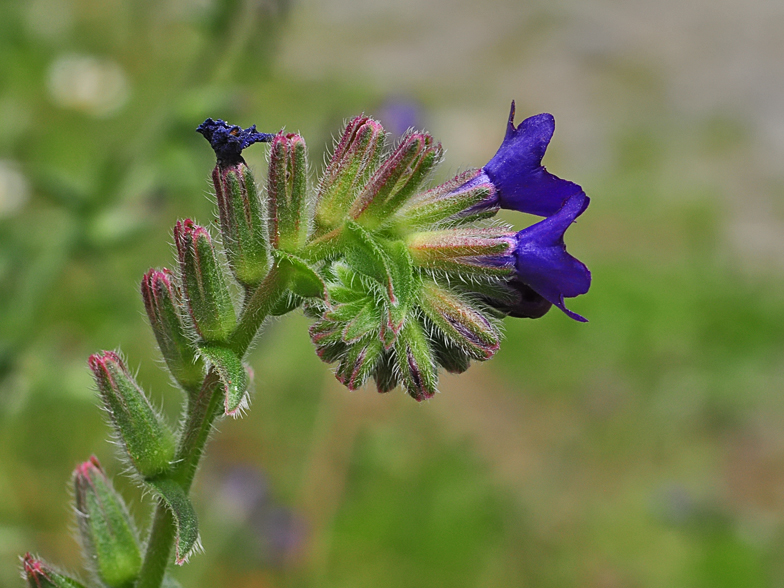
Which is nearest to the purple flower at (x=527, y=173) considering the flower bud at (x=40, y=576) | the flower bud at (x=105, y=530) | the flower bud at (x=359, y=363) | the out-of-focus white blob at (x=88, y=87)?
the flower bud at (x=359, y=363)

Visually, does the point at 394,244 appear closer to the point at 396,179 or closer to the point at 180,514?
the point at 396,179

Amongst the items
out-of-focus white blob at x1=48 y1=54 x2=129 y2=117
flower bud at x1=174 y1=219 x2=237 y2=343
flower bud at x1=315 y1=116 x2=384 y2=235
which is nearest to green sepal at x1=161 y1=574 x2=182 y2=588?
flower bud at x1=174 y1=219 x2=237 y2=343

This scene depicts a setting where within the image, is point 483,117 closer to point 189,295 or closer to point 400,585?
point 400,585

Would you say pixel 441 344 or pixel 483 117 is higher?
pixel 483 117

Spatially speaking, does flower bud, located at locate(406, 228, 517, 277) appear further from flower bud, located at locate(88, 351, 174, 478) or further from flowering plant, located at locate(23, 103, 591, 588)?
flower bud, located at locate(88, 351, 174, 478)

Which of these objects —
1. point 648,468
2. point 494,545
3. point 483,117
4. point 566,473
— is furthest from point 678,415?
point 483,117

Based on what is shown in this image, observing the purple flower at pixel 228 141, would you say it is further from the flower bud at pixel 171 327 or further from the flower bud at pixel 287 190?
the flower bud at pixel 171 327
